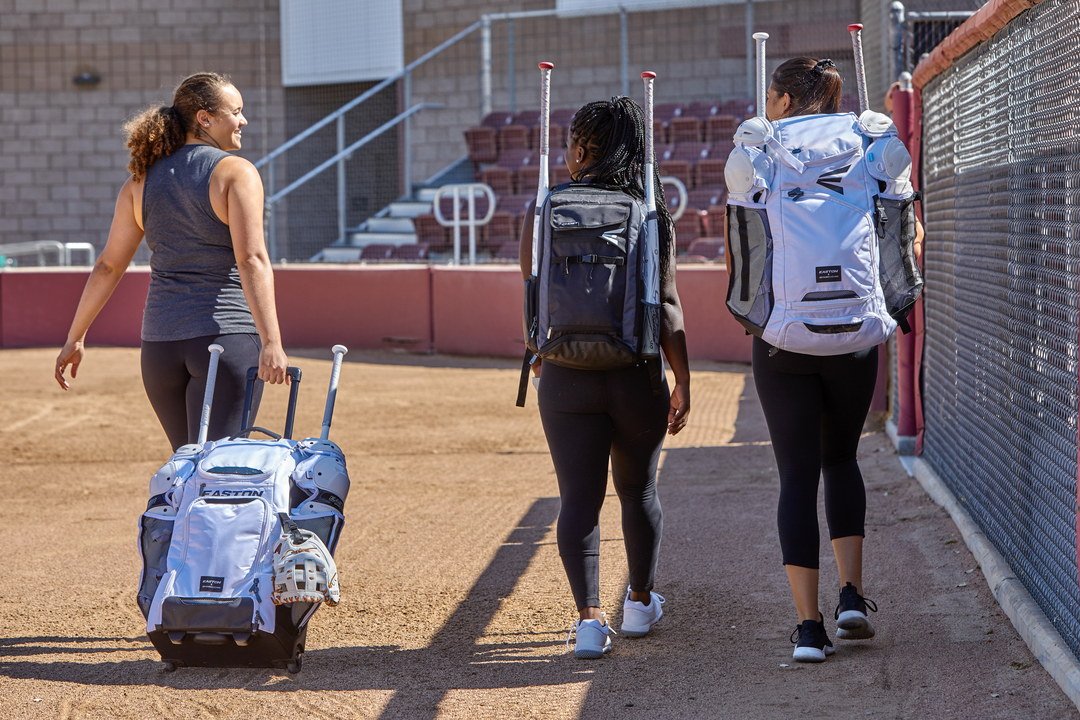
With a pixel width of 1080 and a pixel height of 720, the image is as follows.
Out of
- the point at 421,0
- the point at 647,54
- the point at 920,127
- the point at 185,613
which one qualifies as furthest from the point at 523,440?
the point at 421,0

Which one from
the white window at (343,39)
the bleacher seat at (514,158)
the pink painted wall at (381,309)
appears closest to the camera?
the pink painted wall at (381,309)

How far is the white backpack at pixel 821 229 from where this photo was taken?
2.67 metres

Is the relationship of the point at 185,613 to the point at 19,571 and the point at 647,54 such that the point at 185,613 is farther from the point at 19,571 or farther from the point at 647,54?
the point at 647,54

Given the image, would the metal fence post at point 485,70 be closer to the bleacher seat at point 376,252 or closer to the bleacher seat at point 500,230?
the bleacher seat at point 376,252

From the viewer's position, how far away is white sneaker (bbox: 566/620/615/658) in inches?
117

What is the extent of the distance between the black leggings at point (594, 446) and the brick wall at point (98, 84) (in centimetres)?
1685

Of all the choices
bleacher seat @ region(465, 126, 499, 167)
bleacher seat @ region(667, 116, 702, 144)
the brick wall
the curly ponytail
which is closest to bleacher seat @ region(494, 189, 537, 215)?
bleacher seat @ region(465, 126, 499, 167)

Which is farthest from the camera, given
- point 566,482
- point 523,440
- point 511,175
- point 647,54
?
point 647,54

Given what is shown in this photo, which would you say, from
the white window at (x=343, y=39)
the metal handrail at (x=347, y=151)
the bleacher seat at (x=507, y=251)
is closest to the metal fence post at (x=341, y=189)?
the metal handrail at (x=347, y=151)

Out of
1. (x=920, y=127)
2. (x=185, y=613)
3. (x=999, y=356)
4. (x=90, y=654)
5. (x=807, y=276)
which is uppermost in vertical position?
(x=920, y=127)

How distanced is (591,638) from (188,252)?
5.23ft

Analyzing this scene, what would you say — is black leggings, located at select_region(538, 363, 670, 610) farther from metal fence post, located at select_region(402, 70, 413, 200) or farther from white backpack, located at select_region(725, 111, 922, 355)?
metal fence post, located at select_region(402, 70, 413, 200)

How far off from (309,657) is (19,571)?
64.3 inches

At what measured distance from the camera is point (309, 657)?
3.11 meters
